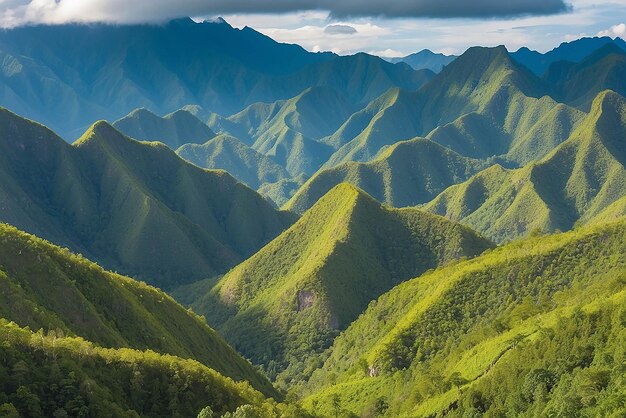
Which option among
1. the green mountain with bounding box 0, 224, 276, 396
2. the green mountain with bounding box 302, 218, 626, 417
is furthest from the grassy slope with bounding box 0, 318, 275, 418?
the green mountain with bounding box 302, 218, 626, 417

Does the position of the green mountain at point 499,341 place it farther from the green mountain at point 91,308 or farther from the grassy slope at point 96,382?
the grassy slope at point 96,382

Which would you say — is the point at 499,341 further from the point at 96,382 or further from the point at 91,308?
the point at 96,382

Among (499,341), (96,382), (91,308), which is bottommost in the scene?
(499,341)

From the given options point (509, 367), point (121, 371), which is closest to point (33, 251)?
point (121, 371)

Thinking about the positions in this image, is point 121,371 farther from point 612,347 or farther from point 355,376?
point 355,376

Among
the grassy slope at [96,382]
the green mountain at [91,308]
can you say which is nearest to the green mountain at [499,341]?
the green mountain at [91,308]

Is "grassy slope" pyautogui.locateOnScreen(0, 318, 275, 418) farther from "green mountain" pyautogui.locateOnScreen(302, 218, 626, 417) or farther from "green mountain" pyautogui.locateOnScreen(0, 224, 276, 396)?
"green mountain" pyautogui.locateOnScreen(302, 218, 626, 417)

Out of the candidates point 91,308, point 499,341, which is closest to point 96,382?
point 91,308
